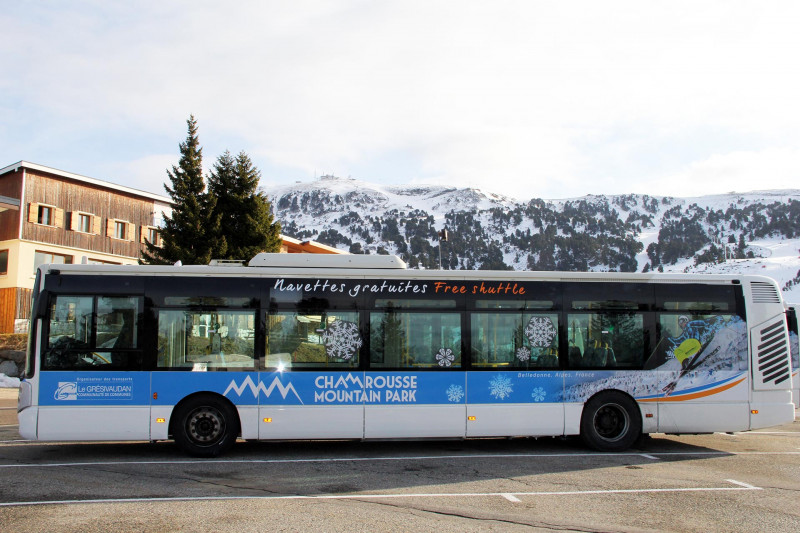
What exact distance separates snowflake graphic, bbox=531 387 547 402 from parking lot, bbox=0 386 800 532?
90 centimetres

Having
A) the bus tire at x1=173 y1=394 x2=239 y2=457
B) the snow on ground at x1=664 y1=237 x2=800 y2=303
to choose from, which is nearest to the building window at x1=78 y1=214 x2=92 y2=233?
the bus tire at x1=173 y1=394 x2=239 y2=457

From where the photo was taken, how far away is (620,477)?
338 inches

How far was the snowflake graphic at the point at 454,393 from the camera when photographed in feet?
33.3

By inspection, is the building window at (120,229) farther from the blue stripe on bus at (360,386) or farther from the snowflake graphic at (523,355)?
the snowflake graphic at (523,355)

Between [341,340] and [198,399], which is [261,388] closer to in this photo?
[198,399]

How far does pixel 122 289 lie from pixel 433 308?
498cm

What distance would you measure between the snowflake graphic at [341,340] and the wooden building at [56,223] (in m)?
26.7

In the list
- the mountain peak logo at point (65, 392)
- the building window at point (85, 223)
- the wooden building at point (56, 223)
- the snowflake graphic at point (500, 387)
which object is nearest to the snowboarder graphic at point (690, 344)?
the snowflake graphic at point (500, 387)

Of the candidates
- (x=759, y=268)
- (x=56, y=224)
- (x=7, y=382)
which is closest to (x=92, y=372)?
(x=7, y=382)

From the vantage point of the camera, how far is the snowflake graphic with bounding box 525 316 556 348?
34.6 feet

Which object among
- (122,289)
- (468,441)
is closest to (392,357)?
(468,441)

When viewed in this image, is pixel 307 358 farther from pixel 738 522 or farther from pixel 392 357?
pixel 738 522

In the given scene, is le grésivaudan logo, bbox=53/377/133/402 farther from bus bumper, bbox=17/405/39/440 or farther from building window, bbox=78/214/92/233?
building window, bbox=78/214/92/233

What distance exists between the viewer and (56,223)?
3641cm
